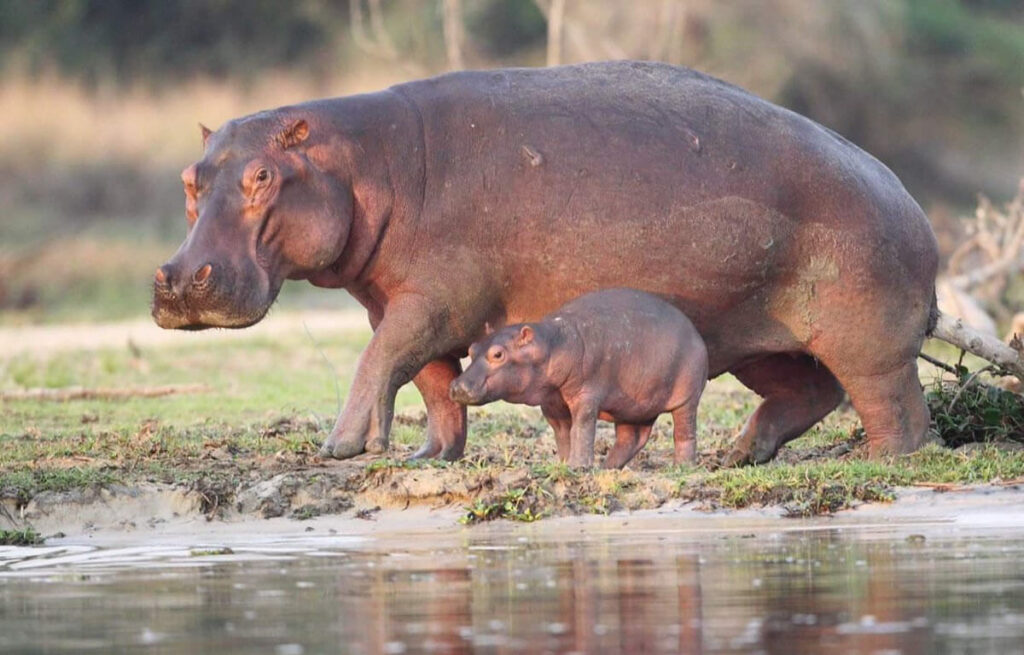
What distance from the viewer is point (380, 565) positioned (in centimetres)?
641

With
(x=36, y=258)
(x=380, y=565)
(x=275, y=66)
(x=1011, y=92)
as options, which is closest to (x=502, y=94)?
(x=380, y=565)

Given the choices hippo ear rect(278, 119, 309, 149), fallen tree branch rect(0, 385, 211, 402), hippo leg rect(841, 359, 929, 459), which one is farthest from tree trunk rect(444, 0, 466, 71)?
hippo ear rect(278, 119, 309, 149)

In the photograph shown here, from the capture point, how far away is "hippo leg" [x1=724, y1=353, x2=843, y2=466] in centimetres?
940

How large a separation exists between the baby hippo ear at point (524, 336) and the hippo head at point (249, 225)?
0.83 metres

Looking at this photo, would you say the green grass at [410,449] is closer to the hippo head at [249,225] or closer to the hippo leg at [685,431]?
the hippo leg at [685,431]

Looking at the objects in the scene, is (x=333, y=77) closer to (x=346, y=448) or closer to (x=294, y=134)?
(x=294, y=134)

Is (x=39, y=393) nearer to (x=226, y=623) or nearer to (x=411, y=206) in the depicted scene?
(x=411, y=206)

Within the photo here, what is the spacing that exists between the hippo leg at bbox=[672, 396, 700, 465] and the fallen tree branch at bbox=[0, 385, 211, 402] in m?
5.08

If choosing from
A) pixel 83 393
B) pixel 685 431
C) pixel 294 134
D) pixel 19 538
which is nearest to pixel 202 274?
pixel 294 134

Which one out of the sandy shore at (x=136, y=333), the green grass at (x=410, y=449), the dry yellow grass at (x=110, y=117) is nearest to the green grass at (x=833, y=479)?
the green grass at (x=410, y=449)

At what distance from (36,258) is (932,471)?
14.2 meters

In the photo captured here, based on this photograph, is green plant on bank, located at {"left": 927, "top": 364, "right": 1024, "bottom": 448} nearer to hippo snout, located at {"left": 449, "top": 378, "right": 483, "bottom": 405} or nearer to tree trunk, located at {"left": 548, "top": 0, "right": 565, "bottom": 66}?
hippo snout, located at {"left": 449, "top": 378, "right": 483, "bottom": 405}

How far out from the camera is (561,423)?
874 centimetres

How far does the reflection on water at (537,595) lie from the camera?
4.88 metres
